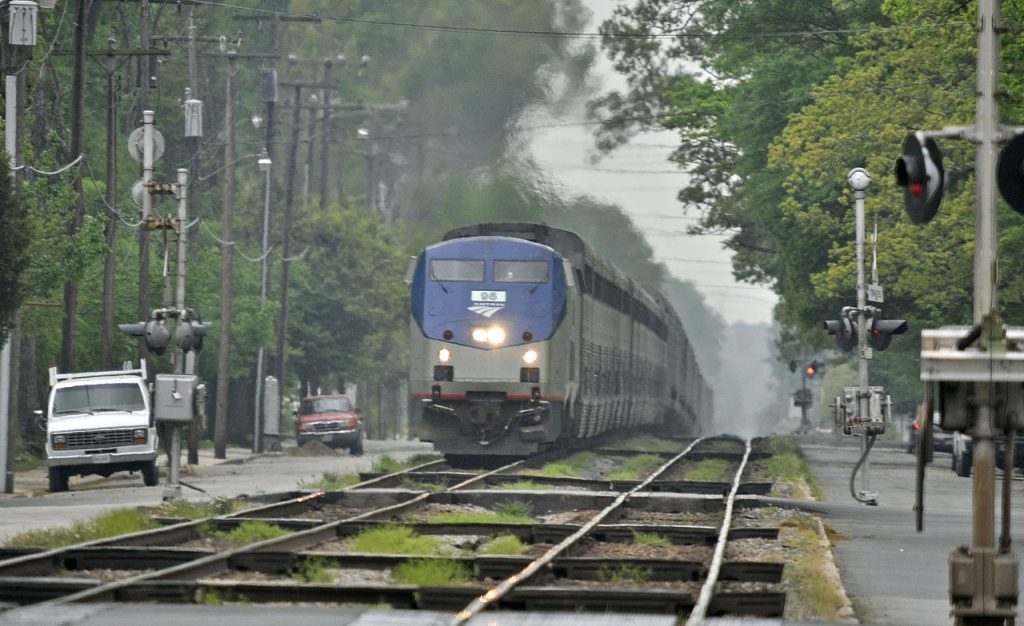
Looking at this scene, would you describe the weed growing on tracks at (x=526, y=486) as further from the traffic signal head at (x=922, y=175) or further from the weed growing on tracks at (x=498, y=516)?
the traffic signal head at (x=922, y=175)

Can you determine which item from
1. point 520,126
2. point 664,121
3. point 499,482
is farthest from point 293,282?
point 499,482

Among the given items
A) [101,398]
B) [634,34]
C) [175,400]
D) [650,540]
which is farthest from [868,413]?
A: [634,34]

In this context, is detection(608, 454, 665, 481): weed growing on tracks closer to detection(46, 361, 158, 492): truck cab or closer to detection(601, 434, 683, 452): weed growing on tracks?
detection(46, 361, 158, 492): truck cab

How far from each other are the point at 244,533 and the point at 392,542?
1.88 metres

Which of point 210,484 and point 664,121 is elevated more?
point 664,121

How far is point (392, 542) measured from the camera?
17.0 meters

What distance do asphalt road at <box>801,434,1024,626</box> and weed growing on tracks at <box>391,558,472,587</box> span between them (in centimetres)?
295

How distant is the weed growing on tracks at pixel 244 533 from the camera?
18000 millimetres

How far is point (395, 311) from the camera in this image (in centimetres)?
7106

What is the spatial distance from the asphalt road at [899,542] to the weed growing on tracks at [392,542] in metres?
3.74

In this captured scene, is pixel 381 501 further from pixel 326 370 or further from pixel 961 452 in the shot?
pixel 326 370

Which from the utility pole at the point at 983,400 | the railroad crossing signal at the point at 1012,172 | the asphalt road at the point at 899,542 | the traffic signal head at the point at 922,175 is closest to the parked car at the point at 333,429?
the asphalt road at the point at 899,542

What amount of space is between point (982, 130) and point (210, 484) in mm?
22773

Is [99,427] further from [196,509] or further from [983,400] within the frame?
[983,400]
